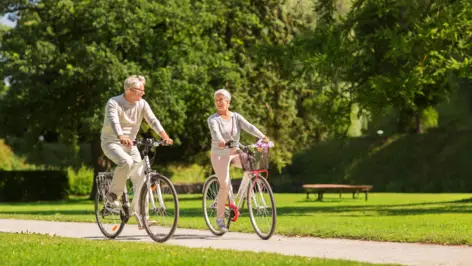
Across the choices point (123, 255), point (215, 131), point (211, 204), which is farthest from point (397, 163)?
point (123, 255)

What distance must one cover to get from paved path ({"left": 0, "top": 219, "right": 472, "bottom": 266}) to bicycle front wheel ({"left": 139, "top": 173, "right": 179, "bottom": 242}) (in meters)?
0.23

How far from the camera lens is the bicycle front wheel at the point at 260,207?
41.8 ft

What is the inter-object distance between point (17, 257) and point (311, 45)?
664 inches

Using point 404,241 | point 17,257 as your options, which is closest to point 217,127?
point 404,241

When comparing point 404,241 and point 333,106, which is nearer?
point 404,241

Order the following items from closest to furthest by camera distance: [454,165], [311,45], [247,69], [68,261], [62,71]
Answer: [68,261]
[311,45]
[62,71]
[247,69]
[454,165]

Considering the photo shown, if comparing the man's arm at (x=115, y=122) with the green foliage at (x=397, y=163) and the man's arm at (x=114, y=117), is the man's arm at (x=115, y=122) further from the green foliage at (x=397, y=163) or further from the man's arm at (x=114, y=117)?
the green foliage at (x=397, y=163)

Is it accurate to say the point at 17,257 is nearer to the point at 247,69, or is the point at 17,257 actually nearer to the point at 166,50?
the point at 166,50

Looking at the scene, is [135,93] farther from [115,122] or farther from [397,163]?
[397,163]

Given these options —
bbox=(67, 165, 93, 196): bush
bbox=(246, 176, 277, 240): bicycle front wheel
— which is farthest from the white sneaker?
bbox=(67, 165, 93, 196): bush

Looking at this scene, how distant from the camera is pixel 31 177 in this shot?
44.2 meters

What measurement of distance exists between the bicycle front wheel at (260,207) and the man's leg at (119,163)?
1.67 metres

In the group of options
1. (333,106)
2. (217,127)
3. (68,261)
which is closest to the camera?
(68,261)

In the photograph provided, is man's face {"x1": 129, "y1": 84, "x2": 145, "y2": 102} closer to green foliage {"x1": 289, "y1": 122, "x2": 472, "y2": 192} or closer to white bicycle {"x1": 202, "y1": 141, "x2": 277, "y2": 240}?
white bicycle {"x1": 202, "y1": 141, "x2": 277, "y2": 240}
